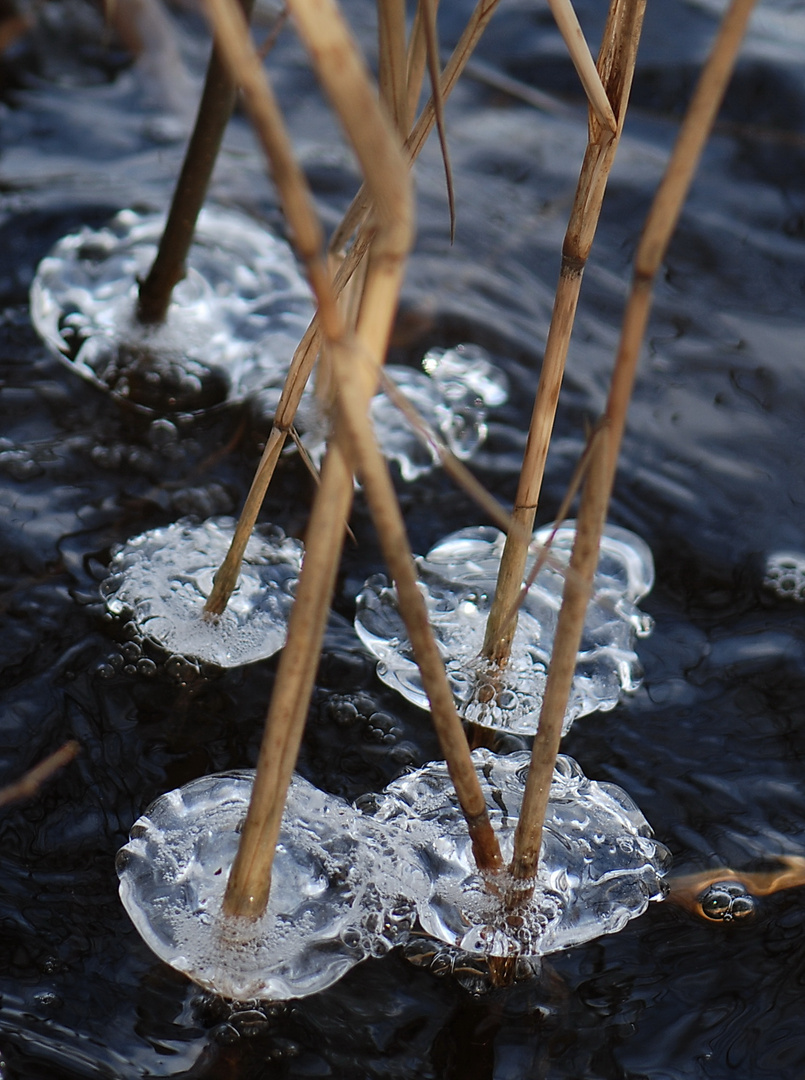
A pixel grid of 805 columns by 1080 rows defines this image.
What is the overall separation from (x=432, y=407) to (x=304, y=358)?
2.76ft

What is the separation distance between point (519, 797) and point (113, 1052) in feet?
1.70

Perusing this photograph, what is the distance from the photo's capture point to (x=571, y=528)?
1.72 m

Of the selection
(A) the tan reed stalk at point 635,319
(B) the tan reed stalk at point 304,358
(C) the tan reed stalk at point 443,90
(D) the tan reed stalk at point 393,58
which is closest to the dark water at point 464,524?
(B) the tan reed stalk at point 304,358

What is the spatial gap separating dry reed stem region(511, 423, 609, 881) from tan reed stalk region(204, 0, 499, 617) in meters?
0.35

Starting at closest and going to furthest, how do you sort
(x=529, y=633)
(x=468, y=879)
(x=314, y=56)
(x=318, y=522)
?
(x=314, y=56) < (x=318, y=522) < (x=468, y=879) < (x=529, y=633)

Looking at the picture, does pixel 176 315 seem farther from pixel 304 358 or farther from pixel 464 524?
pixel 304 358

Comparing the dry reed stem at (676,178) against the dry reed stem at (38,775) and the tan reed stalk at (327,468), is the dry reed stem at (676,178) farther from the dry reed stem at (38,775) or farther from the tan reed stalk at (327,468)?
the dry reed stem at (38,775)

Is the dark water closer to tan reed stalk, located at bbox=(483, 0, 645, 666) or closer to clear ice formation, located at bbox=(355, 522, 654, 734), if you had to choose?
clear ice formation, located at bbox=(355, 522, 654, 734)

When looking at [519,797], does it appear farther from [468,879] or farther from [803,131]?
[803,131]

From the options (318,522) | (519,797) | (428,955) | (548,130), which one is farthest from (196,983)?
(548,130)

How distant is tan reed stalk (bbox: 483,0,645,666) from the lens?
3.20ft

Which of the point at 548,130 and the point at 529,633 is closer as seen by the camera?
the point at 529,633

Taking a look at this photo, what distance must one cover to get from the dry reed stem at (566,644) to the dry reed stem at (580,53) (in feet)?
1.17

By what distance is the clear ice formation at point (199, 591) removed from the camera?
1457 millimetres
